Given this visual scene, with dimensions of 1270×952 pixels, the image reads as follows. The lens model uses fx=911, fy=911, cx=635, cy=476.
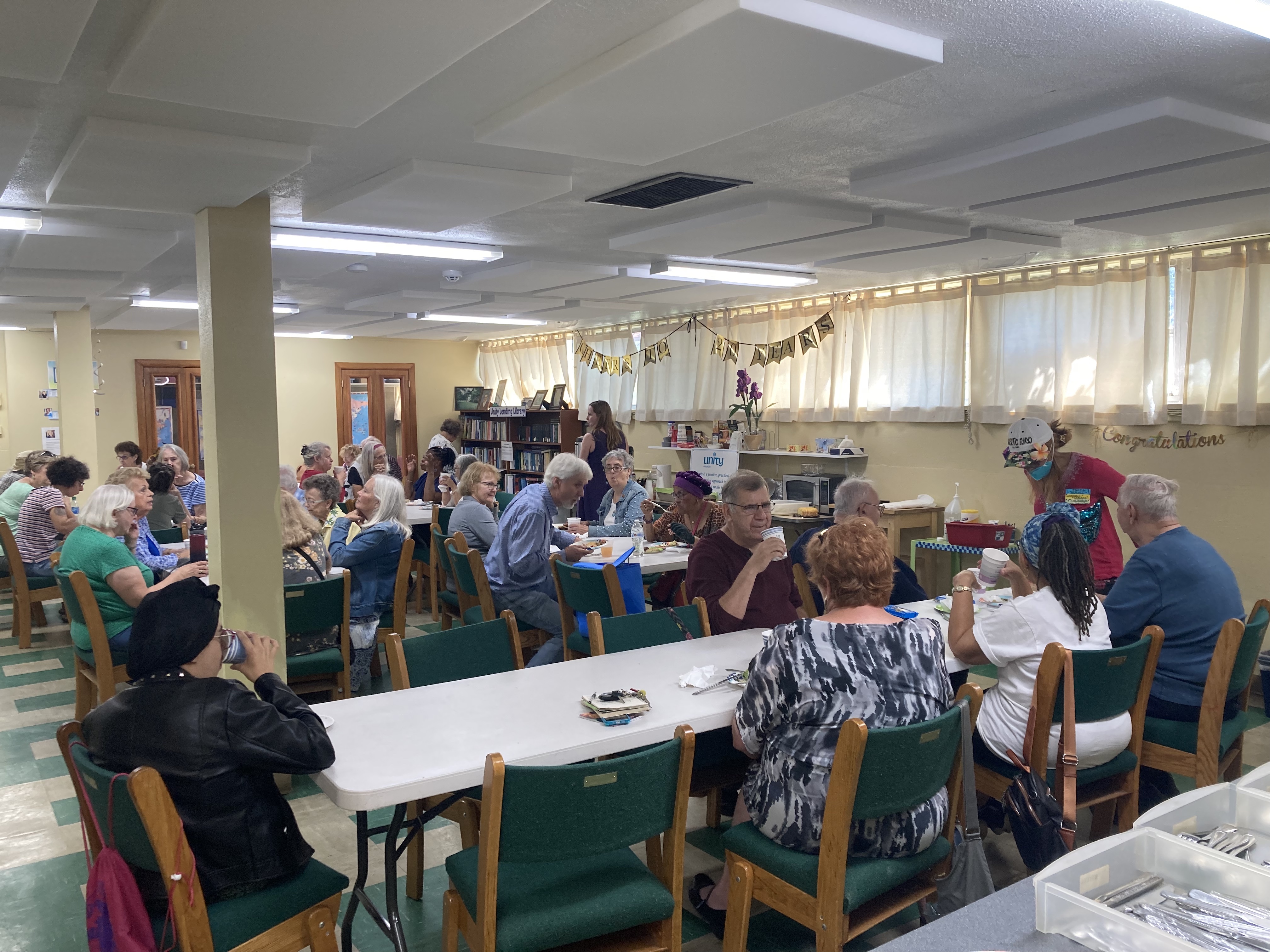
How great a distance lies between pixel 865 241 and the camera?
15.9 feet

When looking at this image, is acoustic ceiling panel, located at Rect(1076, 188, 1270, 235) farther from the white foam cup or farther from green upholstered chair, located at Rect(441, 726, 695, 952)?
green upholstered chair, located at Rect(441, 726, 695, 952)

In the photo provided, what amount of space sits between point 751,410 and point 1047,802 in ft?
21.4

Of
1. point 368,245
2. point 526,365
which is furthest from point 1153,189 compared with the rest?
point 526,365

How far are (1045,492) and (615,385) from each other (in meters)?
6.38

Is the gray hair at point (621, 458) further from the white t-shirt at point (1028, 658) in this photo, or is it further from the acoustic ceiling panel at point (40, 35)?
the acoustic ceiling panel at point (40, 35)

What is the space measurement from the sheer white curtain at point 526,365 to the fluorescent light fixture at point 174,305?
11.8ft

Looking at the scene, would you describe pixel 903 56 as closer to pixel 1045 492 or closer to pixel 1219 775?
pixel 1219 775

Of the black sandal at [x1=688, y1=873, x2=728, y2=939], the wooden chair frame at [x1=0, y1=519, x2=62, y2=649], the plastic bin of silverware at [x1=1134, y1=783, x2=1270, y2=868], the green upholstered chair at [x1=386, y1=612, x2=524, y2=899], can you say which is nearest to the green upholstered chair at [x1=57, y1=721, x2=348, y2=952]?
the green upholstered chair at [x1=386, y1=612, x2=524, y2=899]

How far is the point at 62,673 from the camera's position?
5625 mm

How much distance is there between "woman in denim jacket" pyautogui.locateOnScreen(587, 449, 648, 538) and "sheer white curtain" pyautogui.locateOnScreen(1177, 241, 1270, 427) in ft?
11.4

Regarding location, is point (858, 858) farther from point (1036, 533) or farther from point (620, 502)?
point (620, 502)

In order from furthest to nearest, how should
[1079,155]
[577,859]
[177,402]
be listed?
[177,402] → [1079,155] → [577,859]

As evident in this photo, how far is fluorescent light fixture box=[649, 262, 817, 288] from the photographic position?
601 centimetres

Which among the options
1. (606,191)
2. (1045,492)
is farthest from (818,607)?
(606,191)
